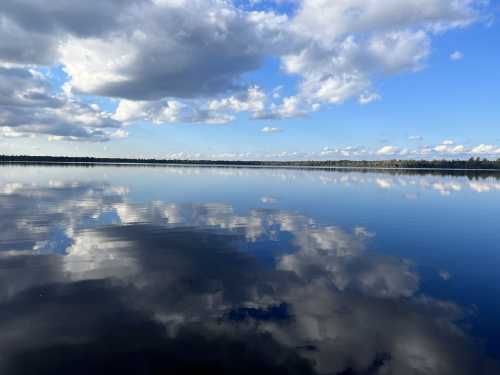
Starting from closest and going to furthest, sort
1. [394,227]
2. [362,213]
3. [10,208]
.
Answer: [394,227]
[10,208]
[362,213]

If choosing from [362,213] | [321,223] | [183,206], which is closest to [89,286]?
[321,223]

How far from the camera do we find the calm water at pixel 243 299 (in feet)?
27.2

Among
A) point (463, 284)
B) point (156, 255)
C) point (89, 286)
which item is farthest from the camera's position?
point (156, 255)

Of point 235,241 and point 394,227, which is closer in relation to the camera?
point 235,241

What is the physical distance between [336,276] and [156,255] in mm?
8770

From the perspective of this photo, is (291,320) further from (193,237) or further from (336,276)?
(193,237)

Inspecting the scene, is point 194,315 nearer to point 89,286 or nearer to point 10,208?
point 89,286

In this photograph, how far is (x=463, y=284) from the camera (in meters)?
13.7

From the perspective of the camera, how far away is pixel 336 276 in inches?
562

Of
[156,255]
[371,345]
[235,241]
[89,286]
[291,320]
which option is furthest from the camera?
[235,241]

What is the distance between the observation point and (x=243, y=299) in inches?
459

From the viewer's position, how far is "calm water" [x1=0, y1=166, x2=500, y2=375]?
27.2ft

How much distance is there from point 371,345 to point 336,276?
525 cm

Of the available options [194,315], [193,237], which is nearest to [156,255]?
[193,237]
